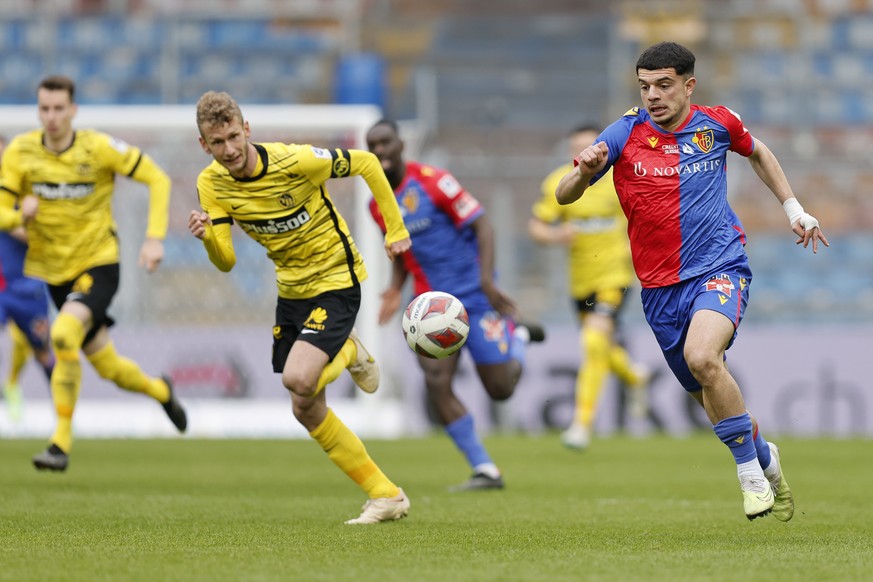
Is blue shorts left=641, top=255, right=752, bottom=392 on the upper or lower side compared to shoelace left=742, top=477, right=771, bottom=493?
upper

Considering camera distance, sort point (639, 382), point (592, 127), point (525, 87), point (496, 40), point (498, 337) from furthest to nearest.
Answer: point (496, 40)
point (525, 87)
point (639, 382)
point (592, 127)
point (498, 337)

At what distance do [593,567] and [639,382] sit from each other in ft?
25.2

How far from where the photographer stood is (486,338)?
338 inches

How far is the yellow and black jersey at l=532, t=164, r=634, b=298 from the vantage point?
11.6 m

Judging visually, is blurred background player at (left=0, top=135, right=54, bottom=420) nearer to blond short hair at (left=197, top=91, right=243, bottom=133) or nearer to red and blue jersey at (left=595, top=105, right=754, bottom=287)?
blond short hair at (left=197, top=91, right=243, bottom=133)

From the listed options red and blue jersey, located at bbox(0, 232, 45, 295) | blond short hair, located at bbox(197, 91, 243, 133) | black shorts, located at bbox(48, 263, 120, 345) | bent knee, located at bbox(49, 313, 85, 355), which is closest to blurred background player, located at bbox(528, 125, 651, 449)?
black shorts, located at bbox(48, 263, 120, 345)

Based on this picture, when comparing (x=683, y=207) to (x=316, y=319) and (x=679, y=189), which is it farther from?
(x=316, y=319)

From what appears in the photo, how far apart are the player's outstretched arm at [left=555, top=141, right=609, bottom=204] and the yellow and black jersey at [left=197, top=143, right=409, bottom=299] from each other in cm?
94

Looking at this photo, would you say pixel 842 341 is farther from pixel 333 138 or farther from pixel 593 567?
pixel 593 567

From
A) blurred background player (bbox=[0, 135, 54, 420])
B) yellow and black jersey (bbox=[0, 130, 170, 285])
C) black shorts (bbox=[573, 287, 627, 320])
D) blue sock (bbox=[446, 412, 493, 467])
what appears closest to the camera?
blue sock (bbox=[446, 412, 493, 467])

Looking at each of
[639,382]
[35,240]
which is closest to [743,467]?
[35,240]

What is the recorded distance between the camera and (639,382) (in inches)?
→ 491

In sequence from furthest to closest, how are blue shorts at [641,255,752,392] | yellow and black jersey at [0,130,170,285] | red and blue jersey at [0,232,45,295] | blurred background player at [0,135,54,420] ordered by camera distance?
red and blue jersey at [0,232,45,295], blurred background player at [0,135,54,420], yellow and black jersey at [0,130,170,285], blue shorts at [641,255,752,392]

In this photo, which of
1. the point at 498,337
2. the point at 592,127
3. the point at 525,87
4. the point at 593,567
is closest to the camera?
the point at 593,567
